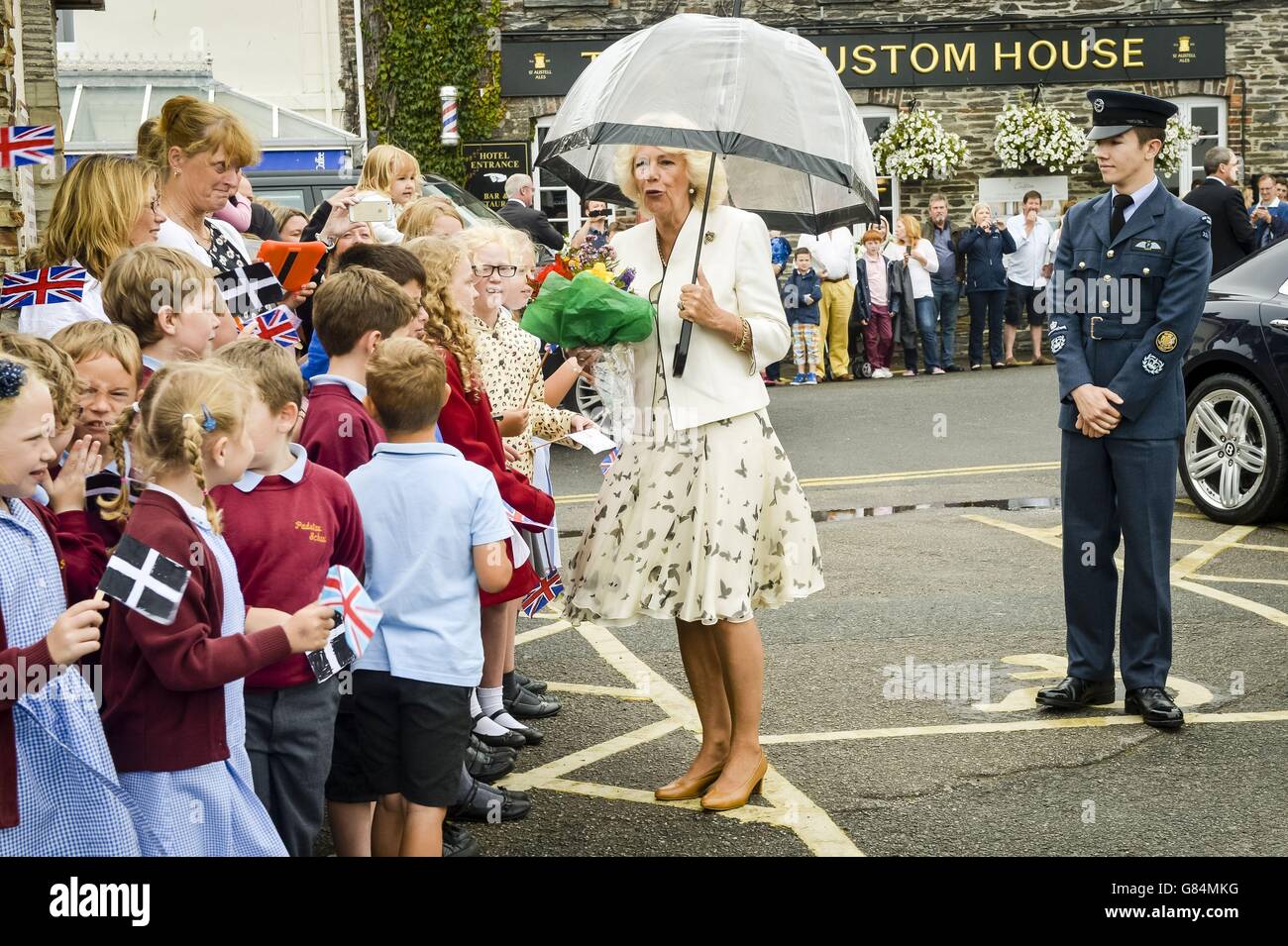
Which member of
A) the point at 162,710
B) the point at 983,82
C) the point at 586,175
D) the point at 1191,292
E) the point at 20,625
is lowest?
the point at 162,710

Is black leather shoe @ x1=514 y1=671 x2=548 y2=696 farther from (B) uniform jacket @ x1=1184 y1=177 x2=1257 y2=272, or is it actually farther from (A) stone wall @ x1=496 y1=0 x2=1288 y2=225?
(A) stone wall @ x1=496 y1=0 x2=1288 y2=225

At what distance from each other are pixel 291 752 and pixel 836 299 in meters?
16.6

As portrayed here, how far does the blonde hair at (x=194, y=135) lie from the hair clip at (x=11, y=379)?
8.05 feet

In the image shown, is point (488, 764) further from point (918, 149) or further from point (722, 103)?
point (918, 149)

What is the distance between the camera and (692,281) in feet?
16.4

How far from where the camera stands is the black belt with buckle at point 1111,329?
231 inches

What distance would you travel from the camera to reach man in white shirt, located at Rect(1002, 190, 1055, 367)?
70.3ft

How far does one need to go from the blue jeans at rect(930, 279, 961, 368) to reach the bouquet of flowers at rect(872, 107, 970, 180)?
330cm

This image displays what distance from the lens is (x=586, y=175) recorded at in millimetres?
5836

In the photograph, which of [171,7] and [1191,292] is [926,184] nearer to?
[171,7]

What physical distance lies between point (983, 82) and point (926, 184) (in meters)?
1.99
